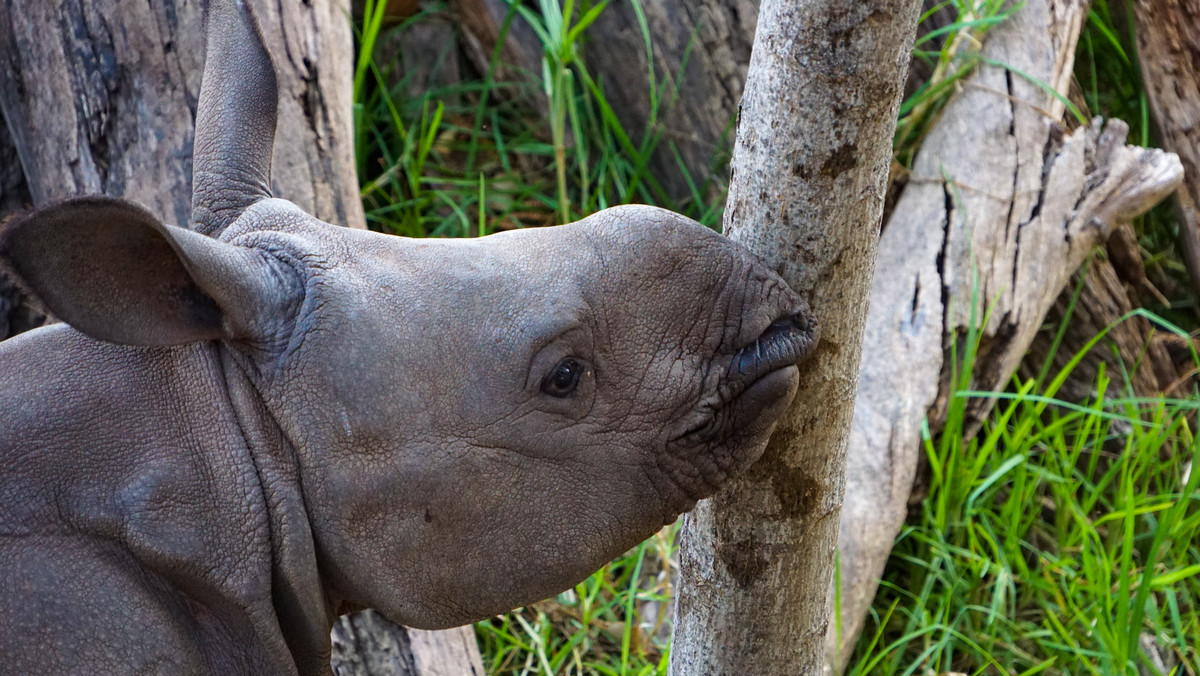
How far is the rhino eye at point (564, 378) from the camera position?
1976 millimetres

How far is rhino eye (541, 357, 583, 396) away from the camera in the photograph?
198 cm

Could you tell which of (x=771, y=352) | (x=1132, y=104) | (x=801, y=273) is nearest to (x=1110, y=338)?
(x=1132, y=104)

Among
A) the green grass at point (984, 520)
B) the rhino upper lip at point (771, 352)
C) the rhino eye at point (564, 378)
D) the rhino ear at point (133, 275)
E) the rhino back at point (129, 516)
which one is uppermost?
the rhino ear at point (133, 275)

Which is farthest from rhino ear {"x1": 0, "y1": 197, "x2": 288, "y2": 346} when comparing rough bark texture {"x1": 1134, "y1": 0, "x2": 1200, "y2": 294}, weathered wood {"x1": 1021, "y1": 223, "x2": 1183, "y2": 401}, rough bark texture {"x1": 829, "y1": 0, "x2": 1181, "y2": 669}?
rough bark texture {"x1": 1134, "y1": 0, "x2": 1200, "y2": 294}

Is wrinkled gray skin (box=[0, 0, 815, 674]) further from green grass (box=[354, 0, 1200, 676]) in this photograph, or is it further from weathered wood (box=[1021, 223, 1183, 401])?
weathered wood (box=[1021, 223, 1183, 401])

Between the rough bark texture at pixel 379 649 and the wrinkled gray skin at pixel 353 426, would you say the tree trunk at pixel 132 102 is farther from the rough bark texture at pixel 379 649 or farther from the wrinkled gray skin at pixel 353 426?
the wrinkled gray skin at pixel 353 426

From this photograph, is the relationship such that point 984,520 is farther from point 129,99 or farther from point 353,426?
point 129,99

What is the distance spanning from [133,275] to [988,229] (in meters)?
3.11

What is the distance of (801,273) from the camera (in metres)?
2.12

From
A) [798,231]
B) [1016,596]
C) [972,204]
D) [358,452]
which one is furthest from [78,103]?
[1016,596]

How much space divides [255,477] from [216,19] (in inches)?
36.4

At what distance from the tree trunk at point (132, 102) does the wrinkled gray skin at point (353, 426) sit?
1.25 metres

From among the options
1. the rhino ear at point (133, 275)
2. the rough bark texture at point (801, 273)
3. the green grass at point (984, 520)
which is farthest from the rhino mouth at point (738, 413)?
the green grass at point (984, 520)

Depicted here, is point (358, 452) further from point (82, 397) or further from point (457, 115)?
point (457, 115)
